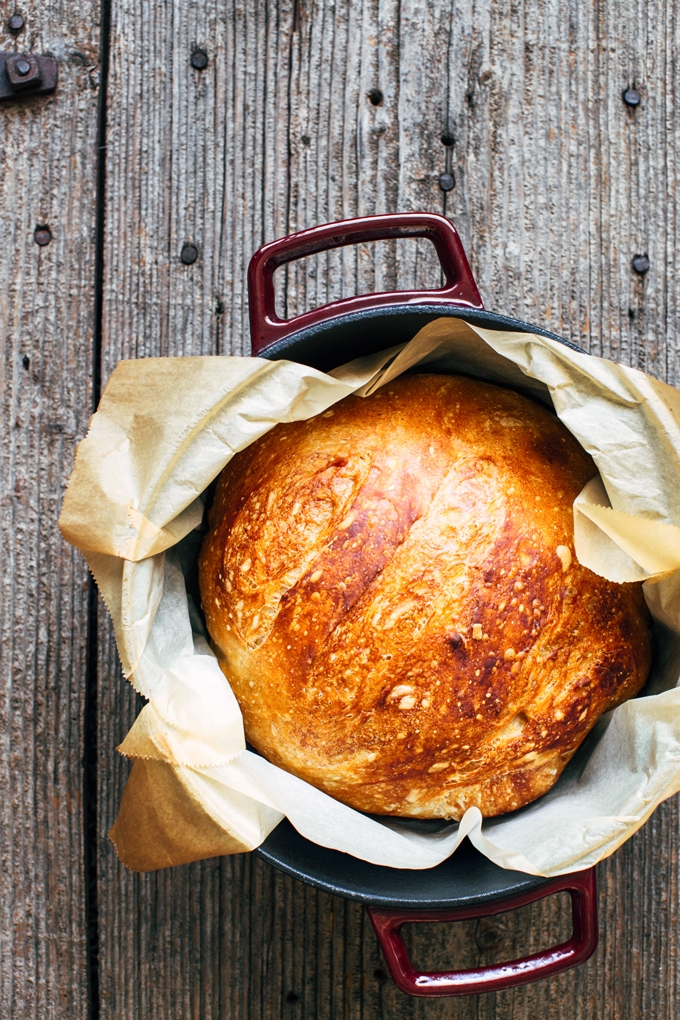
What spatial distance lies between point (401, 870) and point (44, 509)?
0.62 meters

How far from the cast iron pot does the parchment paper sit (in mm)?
36

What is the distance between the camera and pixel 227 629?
2.78ft

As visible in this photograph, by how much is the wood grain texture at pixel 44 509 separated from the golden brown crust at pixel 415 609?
0.31 m

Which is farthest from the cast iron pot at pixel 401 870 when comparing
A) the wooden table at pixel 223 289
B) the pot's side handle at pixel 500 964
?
the wooden table at pixel 223 289

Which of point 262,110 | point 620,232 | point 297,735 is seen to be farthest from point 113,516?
point 620,232

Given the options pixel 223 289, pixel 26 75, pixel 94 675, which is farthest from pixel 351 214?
pixel 94 675

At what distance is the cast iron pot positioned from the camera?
78 centimetres

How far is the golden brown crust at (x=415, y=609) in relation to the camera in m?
0.80

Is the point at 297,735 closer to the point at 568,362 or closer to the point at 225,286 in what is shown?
the point at 568,362

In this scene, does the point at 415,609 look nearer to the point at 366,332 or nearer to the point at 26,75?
the point at 366,332

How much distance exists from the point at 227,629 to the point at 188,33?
781 mm

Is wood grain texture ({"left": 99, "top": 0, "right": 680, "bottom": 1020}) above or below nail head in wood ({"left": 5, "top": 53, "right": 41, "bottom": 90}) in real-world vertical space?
below

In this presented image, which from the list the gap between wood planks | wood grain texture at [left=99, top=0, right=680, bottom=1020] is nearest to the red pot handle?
wood grain texture at [left=99, top=0, right=680, bottom=1020]

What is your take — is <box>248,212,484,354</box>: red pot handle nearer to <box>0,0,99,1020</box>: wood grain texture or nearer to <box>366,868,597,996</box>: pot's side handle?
<box>0,0,99,1020</box>: wood grain texture
